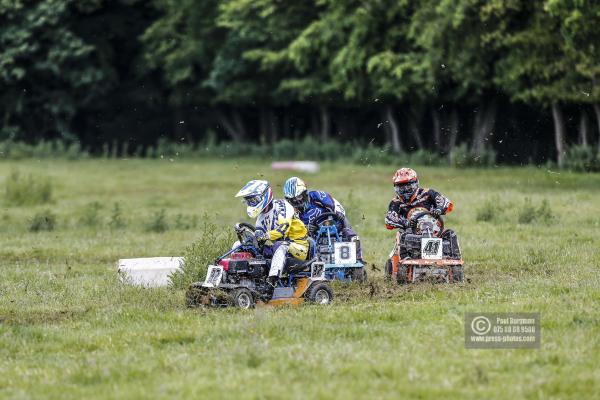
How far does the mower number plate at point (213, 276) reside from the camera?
15219 mm

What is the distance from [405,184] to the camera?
59.5ft

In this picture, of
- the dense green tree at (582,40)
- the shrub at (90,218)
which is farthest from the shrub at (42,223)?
the dense green tree at (582,40)

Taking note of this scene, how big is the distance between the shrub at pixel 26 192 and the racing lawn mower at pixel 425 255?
60.1 feet

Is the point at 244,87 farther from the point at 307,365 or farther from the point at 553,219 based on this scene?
the point at 307,365

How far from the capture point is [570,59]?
38156 mm

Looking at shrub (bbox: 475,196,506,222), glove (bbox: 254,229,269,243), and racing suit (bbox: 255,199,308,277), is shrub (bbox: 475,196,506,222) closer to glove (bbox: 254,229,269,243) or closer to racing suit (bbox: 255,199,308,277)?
racing suit (bbox: 255,199,308,277)

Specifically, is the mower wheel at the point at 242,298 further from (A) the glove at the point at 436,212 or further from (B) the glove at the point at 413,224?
(A) the glove at the point at 436,212

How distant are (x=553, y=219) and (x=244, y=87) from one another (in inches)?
1276

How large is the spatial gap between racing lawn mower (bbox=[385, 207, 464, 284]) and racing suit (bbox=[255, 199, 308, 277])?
1.82 meters

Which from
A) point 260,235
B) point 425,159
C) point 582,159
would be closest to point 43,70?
point 425,159

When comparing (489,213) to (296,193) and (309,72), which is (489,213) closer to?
(296,193)

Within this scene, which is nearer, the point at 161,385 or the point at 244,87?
the point at 161,385

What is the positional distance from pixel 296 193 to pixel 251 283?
3.19 m

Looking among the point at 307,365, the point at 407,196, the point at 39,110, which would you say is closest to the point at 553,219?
the point at 407,196
